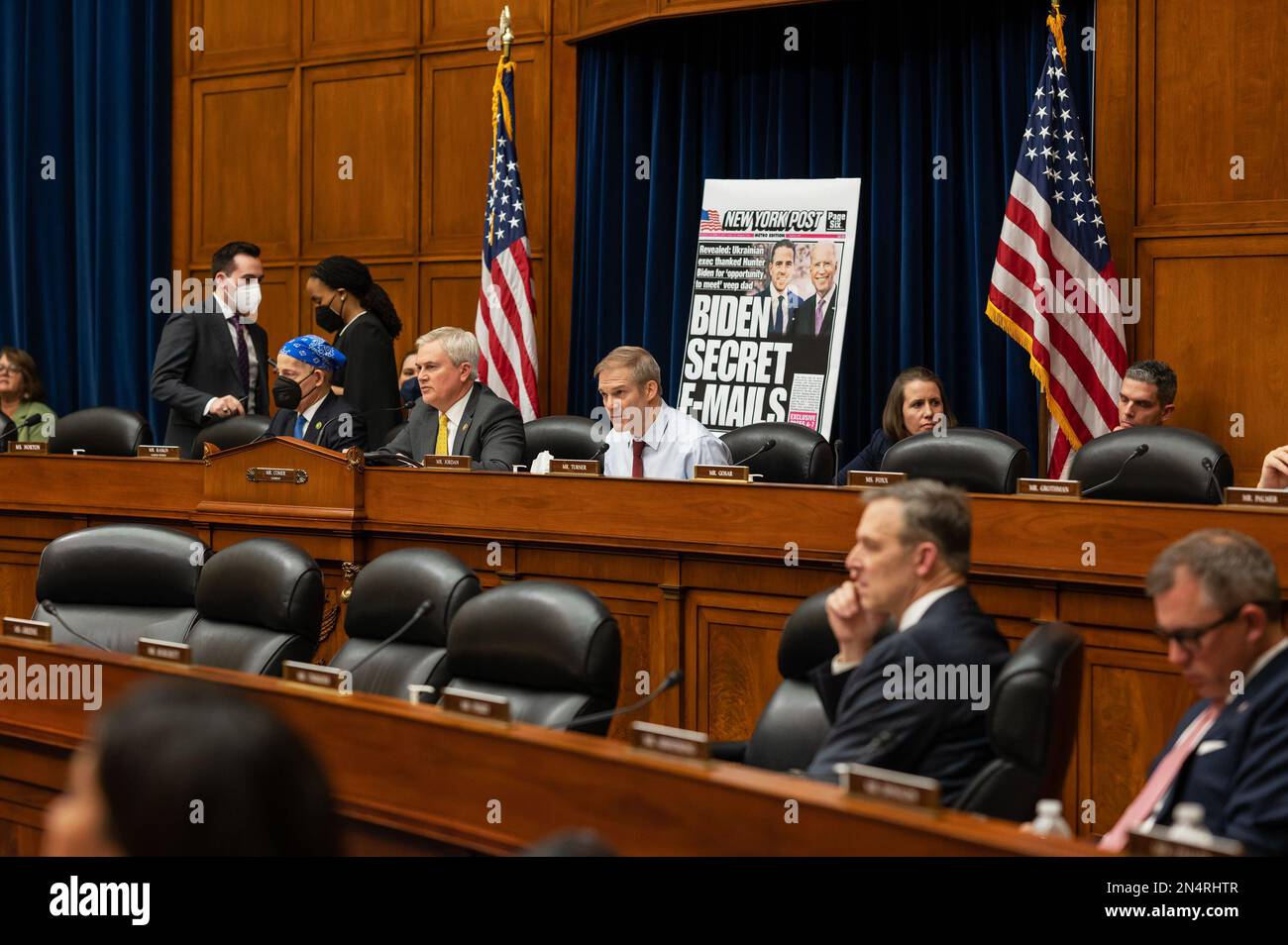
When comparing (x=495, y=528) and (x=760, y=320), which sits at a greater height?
(x=760, y=320)

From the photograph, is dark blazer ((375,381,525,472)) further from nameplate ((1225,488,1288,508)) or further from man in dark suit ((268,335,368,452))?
nameplate ((1225,488,1288,508))

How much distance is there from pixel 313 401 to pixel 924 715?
359cm

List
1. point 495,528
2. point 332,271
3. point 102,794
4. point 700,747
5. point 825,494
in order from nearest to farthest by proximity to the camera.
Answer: point 102,794 < point 700,747 < point 825,494 < point 495,528 < point 332,271

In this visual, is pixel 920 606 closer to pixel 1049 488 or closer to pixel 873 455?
pixel 1049 488

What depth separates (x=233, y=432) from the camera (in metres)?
6.09

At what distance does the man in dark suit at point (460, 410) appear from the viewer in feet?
17.7

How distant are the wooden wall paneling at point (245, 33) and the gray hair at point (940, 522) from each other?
658cm

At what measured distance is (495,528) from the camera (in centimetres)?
491

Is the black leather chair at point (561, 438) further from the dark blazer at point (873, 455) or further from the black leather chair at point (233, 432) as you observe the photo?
the black leather chair at point (233, 432)

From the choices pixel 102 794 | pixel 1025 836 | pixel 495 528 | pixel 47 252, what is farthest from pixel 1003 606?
pixel 47 252

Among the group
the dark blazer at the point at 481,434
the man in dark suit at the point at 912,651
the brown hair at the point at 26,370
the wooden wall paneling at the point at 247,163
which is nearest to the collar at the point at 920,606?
the man in dark suit at the point at 912,651

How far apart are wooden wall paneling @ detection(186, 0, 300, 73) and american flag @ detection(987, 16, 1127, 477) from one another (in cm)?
439
